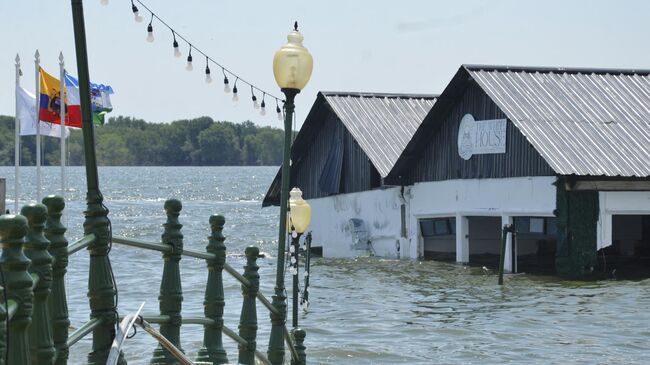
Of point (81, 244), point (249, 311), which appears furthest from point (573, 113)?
point (81, 244)

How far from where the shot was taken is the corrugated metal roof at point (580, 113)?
28000 millimetres

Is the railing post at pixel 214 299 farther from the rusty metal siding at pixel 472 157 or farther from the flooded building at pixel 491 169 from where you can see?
the rusty metal siding at pixel 472 157

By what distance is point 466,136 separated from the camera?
31672 millimetres

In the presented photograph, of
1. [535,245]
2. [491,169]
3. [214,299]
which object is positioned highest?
[491,169]

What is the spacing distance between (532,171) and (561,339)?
9960 mm

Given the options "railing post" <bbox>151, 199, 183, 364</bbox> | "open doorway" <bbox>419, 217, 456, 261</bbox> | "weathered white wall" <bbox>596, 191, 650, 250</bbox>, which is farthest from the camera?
"open doorway" <bbox>419, 217, 456, 261</bbox>

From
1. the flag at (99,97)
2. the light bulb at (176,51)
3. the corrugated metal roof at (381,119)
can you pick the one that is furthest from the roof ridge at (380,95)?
the light bulb at (176,51)

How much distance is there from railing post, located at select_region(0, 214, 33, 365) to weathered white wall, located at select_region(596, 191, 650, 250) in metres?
23.4

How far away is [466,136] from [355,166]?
261 inches

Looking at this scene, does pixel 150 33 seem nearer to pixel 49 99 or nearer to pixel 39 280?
pixel 39 280

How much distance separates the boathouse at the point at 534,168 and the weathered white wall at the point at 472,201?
28 millimetres

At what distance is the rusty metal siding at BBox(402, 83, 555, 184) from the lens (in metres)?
29.1

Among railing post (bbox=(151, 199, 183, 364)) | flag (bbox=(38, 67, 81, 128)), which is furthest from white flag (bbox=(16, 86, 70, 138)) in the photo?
railing post (bbox=(151, 199, 183, 364))

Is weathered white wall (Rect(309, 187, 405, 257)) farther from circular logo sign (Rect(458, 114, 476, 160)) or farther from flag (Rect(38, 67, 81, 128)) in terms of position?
flag (Rect(38, 67, 81, 128))
